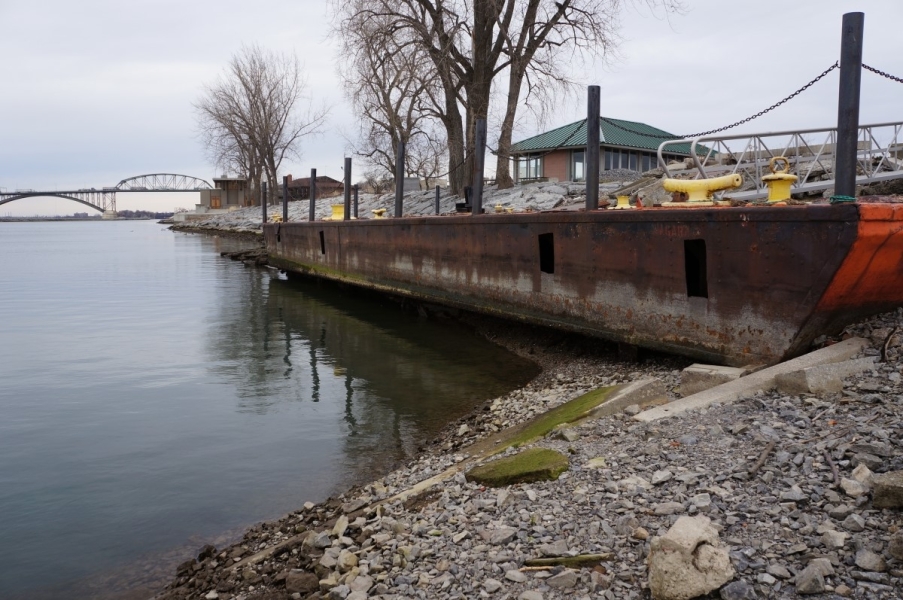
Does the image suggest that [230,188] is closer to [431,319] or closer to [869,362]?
[431,319]

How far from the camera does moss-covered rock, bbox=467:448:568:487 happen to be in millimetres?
4395

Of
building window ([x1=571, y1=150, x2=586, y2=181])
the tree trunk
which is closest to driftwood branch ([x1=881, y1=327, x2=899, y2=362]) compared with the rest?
the tree trunk

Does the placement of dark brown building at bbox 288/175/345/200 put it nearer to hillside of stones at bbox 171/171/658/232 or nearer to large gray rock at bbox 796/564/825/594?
hillside of stones at bbox 171/171/658/232

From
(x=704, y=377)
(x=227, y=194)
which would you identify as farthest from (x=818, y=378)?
(x=227, y=194)

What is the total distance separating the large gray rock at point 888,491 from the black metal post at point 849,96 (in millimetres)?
3750

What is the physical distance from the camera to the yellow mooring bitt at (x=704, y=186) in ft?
26.9

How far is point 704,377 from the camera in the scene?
6.23 metres

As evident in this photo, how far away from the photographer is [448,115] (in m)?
24.7

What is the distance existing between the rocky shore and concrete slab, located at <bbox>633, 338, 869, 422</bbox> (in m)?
0.13

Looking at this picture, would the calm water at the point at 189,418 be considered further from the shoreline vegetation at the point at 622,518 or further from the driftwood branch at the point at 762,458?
the driftwood branch at the point at 762,458

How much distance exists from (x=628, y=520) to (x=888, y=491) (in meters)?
1.16

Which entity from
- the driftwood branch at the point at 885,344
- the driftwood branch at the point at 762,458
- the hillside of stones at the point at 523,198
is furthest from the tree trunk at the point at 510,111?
the driftwood branch at the point at 762,458

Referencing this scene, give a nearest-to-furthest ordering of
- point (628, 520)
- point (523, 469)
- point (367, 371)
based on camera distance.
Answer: point (628, 520), point (523, 469), point (367, 371)

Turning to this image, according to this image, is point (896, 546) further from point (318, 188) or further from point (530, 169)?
point (318, 188)
